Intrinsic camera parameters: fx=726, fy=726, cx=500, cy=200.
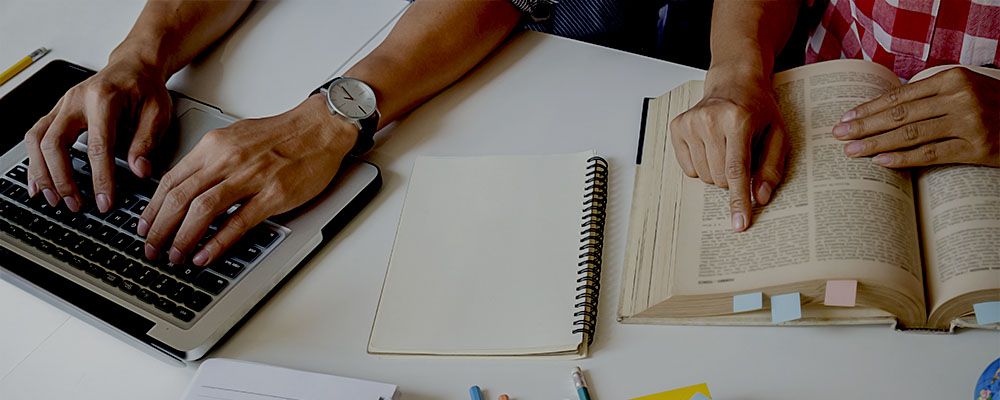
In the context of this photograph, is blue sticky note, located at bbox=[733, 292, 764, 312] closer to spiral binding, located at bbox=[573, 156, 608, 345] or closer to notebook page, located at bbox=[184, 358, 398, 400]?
spiral binding, located at bbox=[573, 156, 608, 345]

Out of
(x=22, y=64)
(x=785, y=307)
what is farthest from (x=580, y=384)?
(x=22, y=64)

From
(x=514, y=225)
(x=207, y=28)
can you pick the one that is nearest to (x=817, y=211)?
(x=514, y=225)

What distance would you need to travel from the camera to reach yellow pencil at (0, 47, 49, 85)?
3.54 feet

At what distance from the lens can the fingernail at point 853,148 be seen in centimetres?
74

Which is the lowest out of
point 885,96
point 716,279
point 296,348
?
point 296,348

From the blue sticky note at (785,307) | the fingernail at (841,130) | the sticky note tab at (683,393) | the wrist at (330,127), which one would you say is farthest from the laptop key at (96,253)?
the fingernail at (841,130)

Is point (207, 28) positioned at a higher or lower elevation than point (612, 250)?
higher

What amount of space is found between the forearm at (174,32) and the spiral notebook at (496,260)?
0.43 meters

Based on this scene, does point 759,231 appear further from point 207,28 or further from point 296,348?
point 207,28

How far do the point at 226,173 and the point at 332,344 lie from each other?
0.24 meters

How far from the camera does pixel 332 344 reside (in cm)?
73

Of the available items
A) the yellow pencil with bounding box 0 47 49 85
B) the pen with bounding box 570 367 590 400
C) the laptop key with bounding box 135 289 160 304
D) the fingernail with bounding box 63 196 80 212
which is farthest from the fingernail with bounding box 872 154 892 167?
the yellow pencil with bounding box 0 47 49 85

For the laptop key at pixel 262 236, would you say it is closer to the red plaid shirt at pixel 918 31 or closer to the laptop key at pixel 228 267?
the laptop key at pixel 228 267

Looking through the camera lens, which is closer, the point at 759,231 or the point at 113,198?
the point at 759,231
